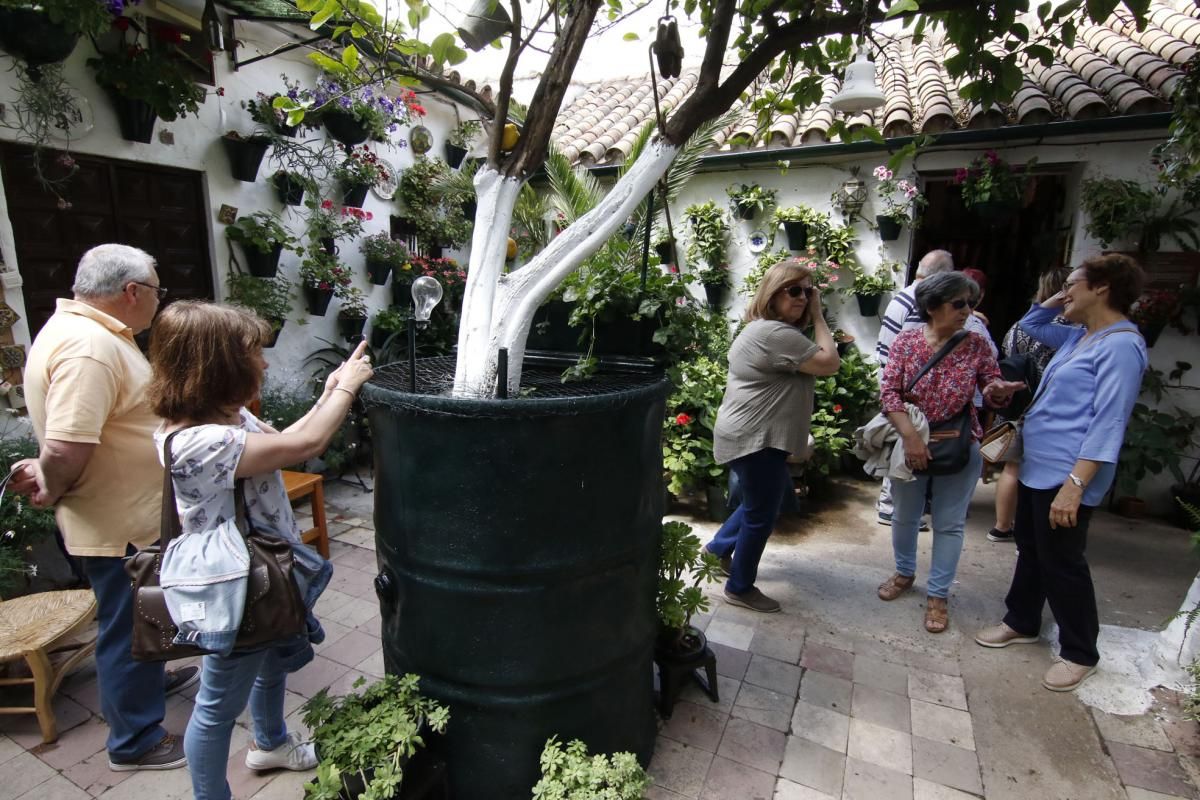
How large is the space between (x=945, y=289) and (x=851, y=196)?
10.1 ft

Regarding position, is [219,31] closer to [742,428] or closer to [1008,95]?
[742,428]

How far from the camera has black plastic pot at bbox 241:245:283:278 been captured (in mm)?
4582

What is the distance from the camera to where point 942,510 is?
3.15m

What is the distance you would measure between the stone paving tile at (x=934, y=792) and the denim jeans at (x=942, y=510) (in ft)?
4.03

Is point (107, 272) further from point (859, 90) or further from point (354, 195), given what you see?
point (859, 90)

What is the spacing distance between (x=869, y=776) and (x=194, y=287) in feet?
16.1

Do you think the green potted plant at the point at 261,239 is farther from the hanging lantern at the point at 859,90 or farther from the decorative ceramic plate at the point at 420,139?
the hanging lantern at the point at 859,90

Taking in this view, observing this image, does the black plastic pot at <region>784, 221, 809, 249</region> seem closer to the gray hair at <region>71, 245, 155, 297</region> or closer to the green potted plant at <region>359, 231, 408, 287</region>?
the green potted plant at <region>359, 231, 408, 287</region>

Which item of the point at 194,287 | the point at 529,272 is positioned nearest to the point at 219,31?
the point at 194,287

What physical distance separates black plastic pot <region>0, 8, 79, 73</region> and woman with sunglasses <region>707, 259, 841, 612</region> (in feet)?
12.0

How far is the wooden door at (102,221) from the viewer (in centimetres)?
345

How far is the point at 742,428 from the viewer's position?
300 cm

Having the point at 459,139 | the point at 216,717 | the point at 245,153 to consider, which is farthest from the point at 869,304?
the point at 216,717

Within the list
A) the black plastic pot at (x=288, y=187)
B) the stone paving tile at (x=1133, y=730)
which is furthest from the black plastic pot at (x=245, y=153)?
the stone paving tile at (x=1133, y=730)
